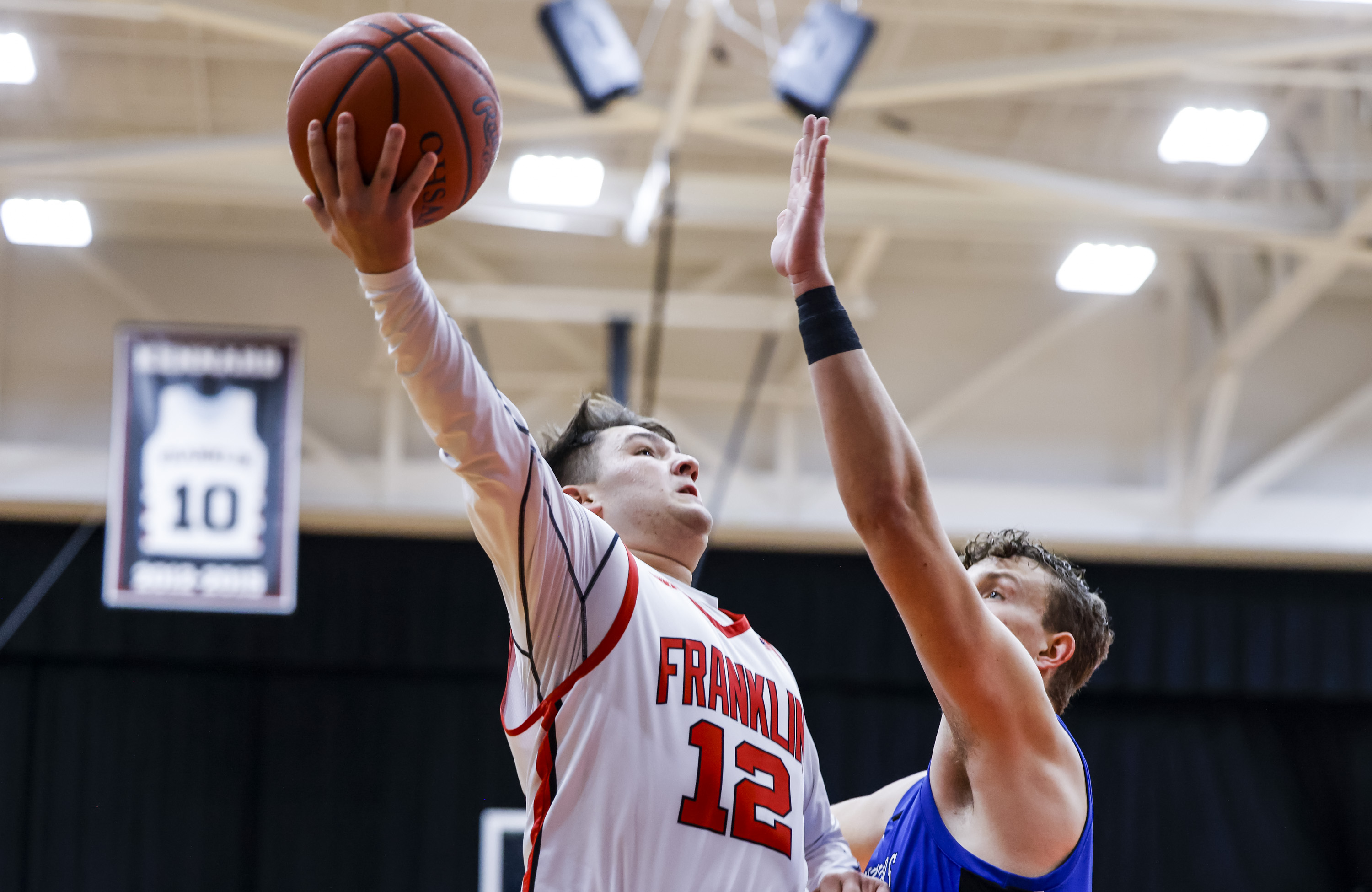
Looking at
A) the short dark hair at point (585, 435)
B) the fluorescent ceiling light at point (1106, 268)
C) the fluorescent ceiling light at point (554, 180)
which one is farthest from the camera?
the fluorescent ceiling light at point (1106, 268)

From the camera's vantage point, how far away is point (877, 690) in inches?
417

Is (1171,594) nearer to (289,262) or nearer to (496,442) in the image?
(289,262)

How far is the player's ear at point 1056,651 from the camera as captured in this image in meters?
2.66

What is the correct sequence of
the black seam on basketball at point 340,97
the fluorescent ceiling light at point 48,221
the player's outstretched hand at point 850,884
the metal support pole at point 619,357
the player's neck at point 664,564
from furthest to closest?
the metal support pole at point 619,357 → the fluorescent ceiling light at point 48,221 → the player's neck at point 664,564 → the player's outstretched hand at point 850,884 → the black seam on basketball at point 340,97

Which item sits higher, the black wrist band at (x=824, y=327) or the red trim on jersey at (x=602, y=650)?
the black wrist band at (x=824, y=327)

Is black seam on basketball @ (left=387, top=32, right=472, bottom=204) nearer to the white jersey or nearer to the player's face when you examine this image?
the white jersey

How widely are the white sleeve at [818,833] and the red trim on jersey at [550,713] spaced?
0.48m

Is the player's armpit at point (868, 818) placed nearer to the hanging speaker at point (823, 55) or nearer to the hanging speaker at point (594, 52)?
the hanging speaker at point (823, 55)

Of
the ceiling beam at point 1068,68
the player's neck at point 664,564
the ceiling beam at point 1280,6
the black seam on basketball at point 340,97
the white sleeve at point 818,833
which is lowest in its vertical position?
the white sleeve at point 818,833

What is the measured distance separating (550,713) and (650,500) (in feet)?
1.66

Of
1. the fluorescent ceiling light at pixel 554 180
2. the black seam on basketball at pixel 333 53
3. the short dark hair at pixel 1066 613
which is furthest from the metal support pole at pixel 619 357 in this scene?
the black seam on basketball at pixel 333 53

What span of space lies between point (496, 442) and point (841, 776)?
8.82 metres

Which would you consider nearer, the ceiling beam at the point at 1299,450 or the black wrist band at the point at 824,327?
the black wrist band at the point at 824,327

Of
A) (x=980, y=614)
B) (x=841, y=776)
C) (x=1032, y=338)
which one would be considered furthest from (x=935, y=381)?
(x=980, y=614)
